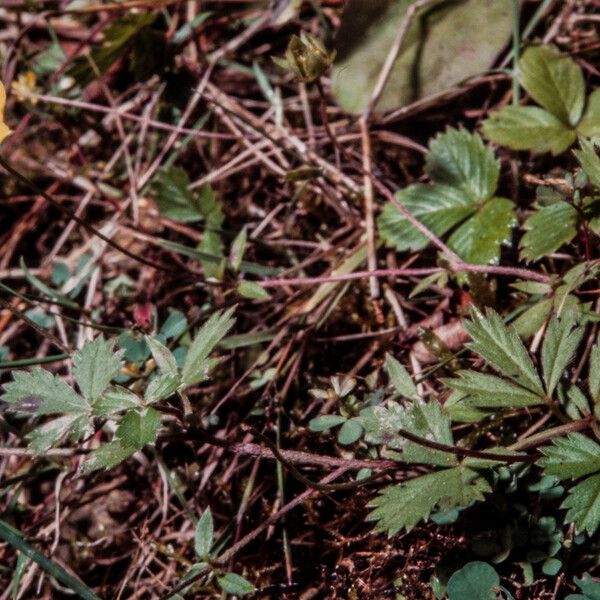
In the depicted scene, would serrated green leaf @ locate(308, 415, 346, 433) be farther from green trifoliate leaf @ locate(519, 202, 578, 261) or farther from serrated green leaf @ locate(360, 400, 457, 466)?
green trifoliate leaf @ locate(519, 202, 578, 261)

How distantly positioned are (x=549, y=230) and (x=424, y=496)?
0.73 m

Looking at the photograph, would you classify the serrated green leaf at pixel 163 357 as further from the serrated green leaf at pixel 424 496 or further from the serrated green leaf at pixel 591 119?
the serrated green leaf at pixel 591 119

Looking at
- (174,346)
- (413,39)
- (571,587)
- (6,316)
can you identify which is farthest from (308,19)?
(571,587)

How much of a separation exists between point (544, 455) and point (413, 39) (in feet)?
4.48

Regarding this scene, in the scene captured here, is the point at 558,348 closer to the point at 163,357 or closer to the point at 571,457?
the point at 571,457

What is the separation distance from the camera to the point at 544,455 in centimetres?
123

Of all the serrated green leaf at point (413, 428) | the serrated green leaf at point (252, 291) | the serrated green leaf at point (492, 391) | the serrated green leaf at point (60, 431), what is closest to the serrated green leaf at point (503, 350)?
the serrated green leaf at point (492, 391)

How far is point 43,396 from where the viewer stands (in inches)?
50.8

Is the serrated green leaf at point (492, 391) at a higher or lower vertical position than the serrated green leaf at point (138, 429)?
lower

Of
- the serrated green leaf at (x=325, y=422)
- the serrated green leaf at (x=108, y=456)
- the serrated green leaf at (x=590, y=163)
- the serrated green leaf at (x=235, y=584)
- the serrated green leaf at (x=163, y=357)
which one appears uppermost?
the serrated green leaf at (x=590, y=163)

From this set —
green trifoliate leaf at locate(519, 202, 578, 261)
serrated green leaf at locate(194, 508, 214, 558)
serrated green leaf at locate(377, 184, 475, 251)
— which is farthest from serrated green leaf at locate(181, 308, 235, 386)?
green trifoliate leaf at locate(519, 202, 578, 261)

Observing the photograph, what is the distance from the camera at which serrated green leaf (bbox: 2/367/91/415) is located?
1.27 meters

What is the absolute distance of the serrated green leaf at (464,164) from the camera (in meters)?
1.72

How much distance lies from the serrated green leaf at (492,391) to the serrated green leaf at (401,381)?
15 cm
